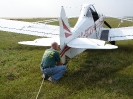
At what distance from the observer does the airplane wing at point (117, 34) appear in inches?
453

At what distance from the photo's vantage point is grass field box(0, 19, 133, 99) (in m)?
5.45

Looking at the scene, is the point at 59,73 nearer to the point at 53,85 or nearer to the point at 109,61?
the point at 53,85

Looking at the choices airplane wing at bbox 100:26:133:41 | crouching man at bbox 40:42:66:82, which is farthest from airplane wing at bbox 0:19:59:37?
crouching man at bbox 40:42:66:82

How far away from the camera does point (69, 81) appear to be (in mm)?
6359

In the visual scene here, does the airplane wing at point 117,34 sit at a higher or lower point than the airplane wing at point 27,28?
lower

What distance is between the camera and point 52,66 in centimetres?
638

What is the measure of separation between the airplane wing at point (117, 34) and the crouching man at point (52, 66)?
19.0 ft

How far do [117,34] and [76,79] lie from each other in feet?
21.7

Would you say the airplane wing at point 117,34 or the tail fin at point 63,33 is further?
the airplane wing at point 117,34

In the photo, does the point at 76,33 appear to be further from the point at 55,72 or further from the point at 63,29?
the point at 55,72

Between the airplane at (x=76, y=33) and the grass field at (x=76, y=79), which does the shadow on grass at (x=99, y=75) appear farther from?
the airplane at (x=76, y=33)

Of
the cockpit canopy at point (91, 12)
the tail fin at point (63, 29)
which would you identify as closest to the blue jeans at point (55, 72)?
the tail fin at point (63, 29)

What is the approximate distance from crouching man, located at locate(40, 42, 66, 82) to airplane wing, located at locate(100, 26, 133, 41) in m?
5.79

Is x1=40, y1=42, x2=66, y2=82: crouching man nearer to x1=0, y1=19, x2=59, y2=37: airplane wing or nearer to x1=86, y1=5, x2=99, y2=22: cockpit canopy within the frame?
x1=86, y1=5, x2=99, y2=22: cockpit canopy
